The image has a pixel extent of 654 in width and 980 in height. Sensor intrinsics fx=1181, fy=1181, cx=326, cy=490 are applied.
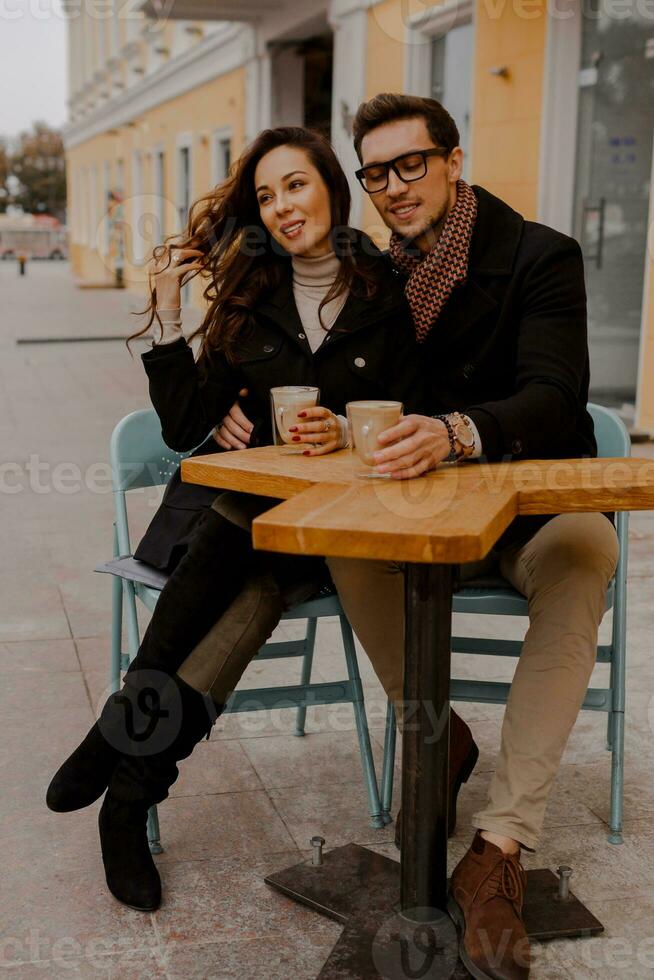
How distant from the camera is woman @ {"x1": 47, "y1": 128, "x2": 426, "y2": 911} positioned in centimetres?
241

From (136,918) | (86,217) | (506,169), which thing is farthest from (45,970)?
(86,217)

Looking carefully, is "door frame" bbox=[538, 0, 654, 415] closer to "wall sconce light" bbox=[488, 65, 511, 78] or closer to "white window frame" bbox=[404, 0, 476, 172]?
"wall sconce light" bbox=[488, 65, 511, 78]

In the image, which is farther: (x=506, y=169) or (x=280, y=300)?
(x=506, y=169)

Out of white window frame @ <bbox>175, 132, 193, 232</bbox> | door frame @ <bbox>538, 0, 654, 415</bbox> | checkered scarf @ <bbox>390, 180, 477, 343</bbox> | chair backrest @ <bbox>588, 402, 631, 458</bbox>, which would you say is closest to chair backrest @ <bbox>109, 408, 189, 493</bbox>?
checkered scarf @ <bbox>390, 180, 477, 343</bbox>

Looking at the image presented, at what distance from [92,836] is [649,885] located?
1227 millimetres

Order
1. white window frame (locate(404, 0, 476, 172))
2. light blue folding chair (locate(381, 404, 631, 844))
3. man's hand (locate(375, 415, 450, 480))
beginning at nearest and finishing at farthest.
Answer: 1. man's hand (locate(375, 415, 450, 480))
2. light blue folding chair (locate(381, 404, 631, 844))
3. white window frame (locate(404, 0, 476, 172))

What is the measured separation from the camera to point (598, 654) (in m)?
2.75

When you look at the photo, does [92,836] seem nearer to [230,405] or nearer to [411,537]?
[230,405]

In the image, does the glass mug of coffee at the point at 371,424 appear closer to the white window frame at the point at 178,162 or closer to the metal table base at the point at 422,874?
the metal table base at the point at 422,874

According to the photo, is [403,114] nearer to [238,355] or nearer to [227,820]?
[238,355]

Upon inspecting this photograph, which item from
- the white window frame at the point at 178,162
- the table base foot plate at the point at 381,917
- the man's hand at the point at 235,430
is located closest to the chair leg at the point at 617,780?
the table base foot plate at the point at 381,917

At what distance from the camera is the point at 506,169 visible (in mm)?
9125

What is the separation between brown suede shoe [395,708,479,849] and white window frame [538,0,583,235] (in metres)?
6.43

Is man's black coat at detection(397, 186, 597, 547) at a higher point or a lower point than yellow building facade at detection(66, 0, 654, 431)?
lower
